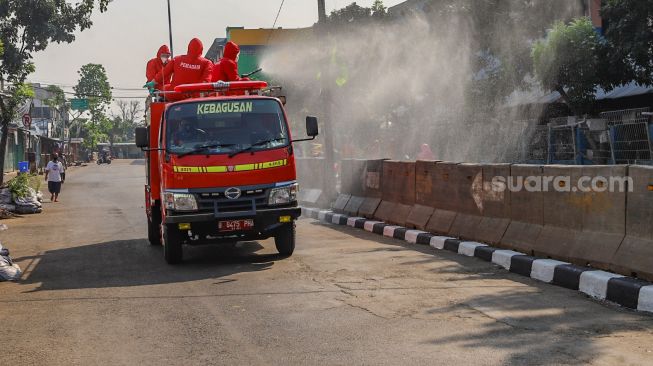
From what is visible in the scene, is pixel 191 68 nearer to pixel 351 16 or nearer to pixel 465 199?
pixel 465 199

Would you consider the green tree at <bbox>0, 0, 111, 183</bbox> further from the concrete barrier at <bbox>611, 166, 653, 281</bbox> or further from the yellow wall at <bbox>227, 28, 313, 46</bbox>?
the yellow wall at <bbox>227, 28, 313, 46</bbox>

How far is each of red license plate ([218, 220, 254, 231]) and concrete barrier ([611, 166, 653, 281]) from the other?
15.1 ft

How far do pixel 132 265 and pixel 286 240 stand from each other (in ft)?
7.19

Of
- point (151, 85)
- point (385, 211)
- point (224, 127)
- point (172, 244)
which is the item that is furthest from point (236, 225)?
point (385, 211)

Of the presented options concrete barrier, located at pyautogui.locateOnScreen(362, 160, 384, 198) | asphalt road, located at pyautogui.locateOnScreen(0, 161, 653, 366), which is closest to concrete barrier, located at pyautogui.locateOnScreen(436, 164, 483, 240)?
asphalt road, located at pyautogui.locateOnScreen(0, 161, 653, 366)

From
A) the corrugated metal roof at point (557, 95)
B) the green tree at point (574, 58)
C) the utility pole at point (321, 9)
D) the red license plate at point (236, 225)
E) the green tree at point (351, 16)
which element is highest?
the green tree at point (351, 16)

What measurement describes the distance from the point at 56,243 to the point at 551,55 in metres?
13.8

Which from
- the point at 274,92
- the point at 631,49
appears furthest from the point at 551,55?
the point at 274,92

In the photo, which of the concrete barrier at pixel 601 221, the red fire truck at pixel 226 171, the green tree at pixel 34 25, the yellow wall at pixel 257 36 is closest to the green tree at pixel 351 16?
the green tree at pixel 34 25

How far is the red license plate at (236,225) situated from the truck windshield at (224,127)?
936 millimetres

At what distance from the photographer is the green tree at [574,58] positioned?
816 inches

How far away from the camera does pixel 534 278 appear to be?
29.4ft

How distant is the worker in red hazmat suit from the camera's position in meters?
12.5

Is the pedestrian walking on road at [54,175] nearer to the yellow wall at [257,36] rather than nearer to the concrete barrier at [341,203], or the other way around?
the concrete barrier at [341,203]
